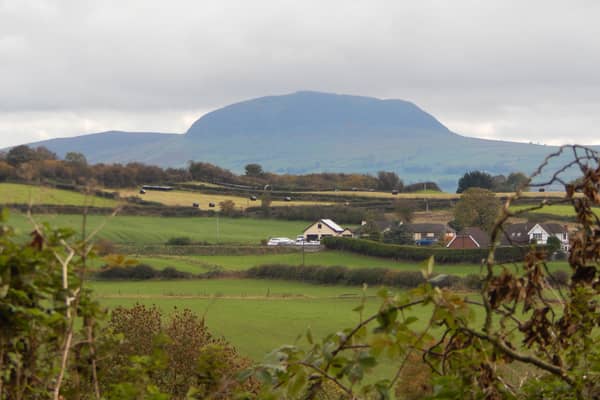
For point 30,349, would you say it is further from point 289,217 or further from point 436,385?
point 289,217

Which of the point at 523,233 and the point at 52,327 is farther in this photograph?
the point at 523,233

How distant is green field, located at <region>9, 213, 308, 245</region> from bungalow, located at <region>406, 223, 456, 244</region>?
12.6m

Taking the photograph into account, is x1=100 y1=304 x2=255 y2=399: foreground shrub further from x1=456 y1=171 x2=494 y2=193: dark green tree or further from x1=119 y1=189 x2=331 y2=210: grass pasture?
x1=456 y1=171 x2=494 y2=193: dark green tree

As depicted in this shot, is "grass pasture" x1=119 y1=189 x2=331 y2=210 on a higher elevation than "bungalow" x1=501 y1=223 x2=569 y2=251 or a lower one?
lower

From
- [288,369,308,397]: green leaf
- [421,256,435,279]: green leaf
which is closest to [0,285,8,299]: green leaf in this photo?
[288,369,308,397]: green leaf

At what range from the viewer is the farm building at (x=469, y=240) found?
6694 centimetres

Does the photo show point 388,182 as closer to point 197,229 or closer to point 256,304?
point 197,229

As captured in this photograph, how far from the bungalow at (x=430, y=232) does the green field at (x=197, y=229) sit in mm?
12622

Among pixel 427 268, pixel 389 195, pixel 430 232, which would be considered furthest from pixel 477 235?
pixel 427 268

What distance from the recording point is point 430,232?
262ft

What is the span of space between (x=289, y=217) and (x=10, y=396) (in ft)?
308

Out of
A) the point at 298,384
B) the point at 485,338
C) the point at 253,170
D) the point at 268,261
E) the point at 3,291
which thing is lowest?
the point at 268,261

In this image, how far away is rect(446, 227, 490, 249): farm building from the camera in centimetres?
6694

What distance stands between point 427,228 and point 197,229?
78.3ft
